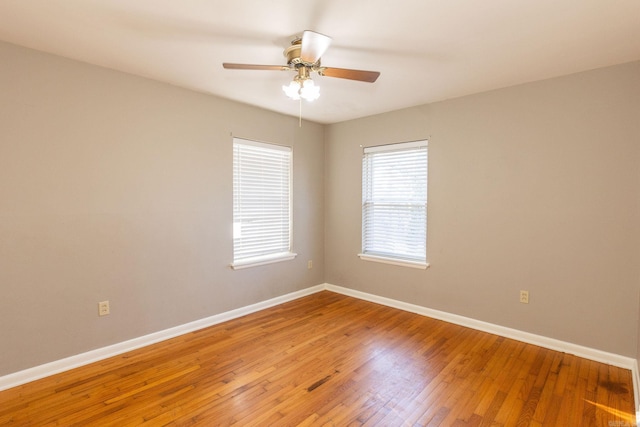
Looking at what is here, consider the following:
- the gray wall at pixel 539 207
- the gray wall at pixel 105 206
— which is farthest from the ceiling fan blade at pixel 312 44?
the gray wall at pixel 539 207

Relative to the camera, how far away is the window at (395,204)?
376cm

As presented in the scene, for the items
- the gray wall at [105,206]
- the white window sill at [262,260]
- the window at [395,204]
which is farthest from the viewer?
the window at [395,204]

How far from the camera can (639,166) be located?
247cm

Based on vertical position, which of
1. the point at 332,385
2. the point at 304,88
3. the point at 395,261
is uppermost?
the point at 304,88

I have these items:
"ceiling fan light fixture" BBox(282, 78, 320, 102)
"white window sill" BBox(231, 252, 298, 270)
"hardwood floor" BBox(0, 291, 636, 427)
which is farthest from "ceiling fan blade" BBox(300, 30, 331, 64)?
"white window sill" BBox(231, 252, 298, 270)

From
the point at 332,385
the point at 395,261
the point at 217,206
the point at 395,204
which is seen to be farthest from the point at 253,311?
the point at 395,204

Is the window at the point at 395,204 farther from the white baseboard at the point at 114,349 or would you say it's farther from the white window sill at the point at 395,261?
the white baseboard at the point at 114,349

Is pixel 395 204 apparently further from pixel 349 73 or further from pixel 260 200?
pixel 349 73

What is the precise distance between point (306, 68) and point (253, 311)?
2.79 metres

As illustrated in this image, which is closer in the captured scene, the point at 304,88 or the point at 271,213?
the point at 304,88

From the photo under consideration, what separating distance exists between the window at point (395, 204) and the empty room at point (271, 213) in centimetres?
4

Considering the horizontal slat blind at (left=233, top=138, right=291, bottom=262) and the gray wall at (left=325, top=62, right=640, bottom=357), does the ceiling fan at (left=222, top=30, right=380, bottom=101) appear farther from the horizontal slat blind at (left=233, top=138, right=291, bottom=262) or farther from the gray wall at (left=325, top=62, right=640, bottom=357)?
the gray wall at (left=325, top=62, right=640, bottom=357)

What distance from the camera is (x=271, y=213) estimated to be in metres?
4.02

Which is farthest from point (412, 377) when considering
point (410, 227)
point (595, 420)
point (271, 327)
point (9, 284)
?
point (9, 284)
